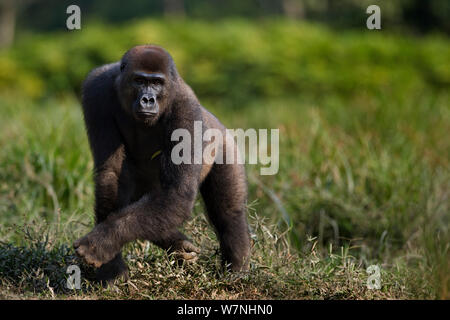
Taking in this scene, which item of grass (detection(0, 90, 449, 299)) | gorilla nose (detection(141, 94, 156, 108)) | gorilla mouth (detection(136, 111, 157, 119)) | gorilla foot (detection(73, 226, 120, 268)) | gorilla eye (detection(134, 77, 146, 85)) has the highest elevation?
gorilla eye (detection(134, 77, 146, 85))

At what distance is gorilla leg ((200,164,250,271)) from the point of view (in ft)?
15.2

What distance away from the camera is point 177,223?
13.4 feet

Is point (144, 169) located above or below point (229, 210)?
above

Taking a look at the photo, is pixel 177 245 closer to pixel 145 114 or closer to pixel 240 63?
pixel 145 114

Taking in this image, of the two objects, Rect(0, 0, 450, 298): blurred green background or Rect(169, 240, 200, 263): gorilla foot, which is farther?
Rect(0, 0, 450, 298): blurred green background

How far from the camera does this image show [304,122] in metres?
8.99

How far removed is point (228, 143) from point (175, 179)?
2.66 feet

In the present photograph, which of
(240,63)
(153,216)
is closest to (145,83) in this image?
(153,216)

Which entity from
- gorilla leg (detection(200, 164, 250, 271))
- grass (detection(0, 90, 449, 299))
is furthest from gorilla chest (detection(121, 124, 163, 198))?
grass (detection(0, 90, 449, 299))

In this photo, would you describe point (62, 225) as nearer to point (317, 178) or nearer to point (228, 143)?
point (228, 143)

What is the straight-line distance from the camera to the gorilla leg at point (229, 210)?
15.2ft

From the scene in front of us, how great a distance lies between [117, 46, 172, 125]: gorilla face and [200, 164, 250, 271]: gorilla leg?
740 millimetres

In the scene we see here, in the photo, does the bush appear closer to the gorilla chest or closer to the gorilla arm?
the gorilla chest

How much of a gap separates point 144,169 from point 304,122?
4834 millimetres
